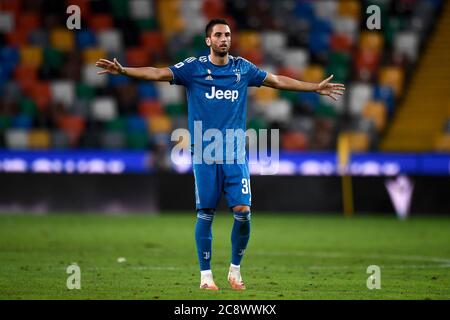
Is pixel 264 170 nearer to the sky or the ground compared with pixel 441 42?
nearer to the ground

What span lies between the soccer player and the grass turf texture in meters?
0.45

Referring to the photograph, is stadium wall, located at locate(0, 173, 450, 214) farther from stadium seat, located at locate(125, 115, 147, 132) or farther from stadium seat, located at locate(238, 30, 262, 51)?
stadium seat, located at locate(238, 30, 262, 51)

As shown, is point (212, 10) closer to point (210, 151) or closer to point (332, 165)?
point (332, 165)

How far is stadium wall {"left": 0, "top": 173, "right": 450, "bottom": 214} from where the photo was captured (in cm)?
2170

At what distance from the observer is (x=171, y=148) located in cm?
2445

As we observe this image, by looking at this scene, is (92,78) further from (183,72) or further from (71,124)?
(183,72)

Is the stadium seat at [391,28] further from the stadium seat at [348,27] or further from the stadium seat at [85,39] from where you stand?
the stadium seat at [85,39]

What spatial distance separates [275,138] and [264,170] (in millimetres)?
2309

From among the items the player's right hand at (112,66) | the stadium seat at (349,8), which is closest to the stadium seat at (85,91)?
the stadium seat at (349,8)

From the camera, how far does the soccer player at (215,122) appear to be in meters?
10.1

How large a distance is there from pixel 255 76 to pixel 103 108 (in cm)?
1569

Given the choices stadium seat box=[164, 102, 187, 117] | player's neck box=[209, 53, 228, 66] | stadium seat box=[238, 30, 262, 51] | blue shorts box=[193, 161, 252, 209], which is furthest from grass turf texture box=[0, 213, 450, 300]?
stadium seat box=[238, 30, 262, 51]

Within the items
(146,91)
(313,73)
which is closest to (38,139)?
(146,91)

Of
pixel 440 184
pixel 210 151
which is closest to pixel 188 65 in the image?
pixel 210 151
